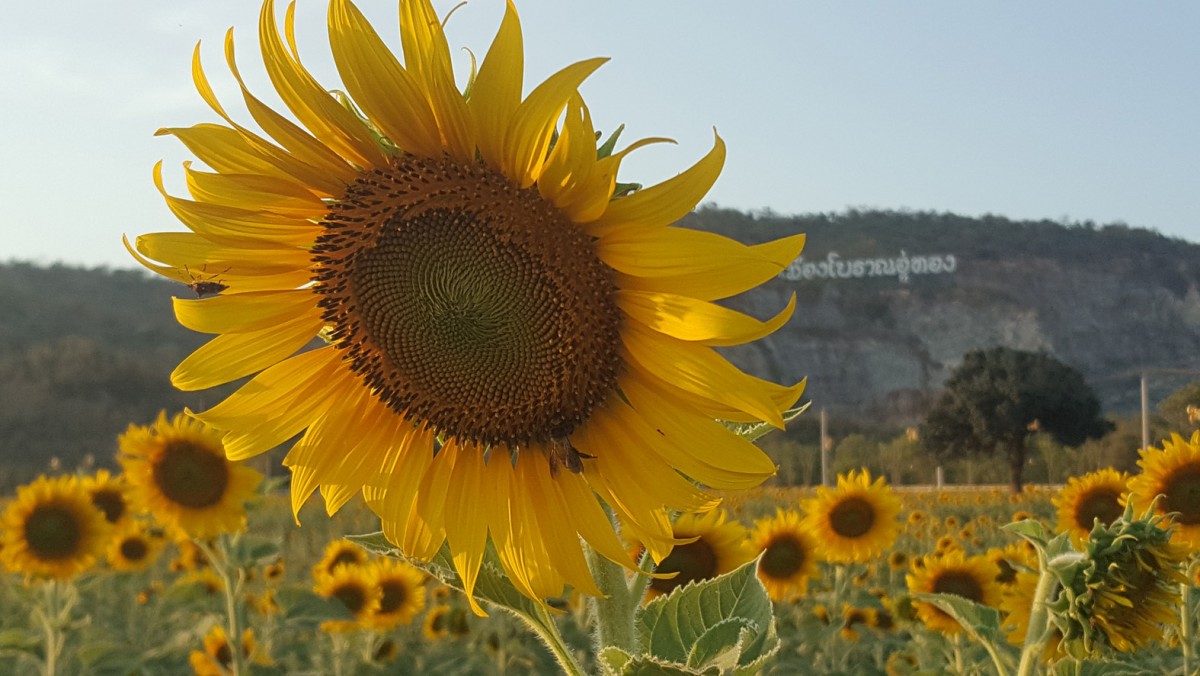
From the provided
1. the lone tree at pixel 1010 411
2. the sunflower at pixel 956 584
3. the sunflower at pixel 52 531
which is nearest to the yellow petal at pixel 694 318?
the sunflower at pixel 956 584

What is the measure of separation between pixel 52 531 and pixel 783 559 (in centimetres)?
409

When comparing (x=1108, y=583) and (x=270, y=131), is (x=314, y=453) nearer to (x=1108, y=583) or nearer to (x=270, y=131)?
(x=270, y=131)

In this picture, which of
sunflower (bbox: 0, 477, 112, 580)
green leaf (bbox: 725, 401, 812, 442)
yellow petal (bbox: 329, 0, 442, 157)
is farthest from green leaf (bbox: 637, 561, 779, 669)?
sunflower (bbox: 0, 477, 112, 580)

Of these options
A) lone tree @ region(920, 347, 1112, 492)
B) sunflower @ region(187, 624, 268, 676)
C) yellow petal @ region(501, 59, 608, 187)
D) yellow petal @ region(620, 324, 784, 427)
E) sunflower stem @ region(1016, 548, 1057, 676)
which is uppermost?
yellow petal @ region(501, 59, 608, 187)

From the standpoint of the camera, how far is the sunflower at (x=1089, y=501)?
4602 mm

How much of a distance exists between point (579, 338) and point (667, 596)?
1.41 ft

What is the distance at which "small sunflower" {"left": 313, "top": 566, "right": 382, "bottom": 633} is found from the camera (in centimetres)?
584

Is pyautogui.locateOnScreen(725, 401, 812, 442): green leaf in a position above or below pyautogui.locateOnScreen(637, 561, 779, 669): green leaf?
above

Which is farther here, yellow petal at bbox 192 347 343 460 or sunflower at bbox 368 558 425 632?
sunflower at bbox 368 558 425 632

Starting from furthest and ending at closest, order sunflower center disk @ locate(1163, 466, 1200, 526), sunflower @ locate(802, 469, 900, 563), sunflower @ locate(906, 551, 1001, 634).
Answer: sunflower @ locate(802, 469, 900, 563) < sunflower @ locate(906, 551, 1001, 634) < sunflower center disk @ locate(1163, 466, 1200, 526)

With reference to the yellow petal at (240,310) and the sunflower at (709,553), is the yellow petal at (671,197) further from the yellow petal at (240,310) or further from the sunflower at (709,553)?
the sunflower at (709,553)

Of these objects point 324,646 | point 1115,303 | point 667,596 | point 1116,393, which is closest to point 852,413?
point 1116,393

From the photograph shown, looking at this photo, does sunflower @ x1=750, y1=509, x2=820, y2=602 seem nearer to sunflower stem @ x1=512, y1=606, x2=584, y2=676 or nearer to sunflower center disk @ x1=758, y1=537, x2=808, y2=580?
sunflower center disk @ x1=758, y1=537, x2=808, y2=580

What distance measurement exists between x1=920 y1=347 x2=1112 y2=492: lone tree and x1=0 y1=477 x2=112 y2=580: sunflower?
29551 mm
